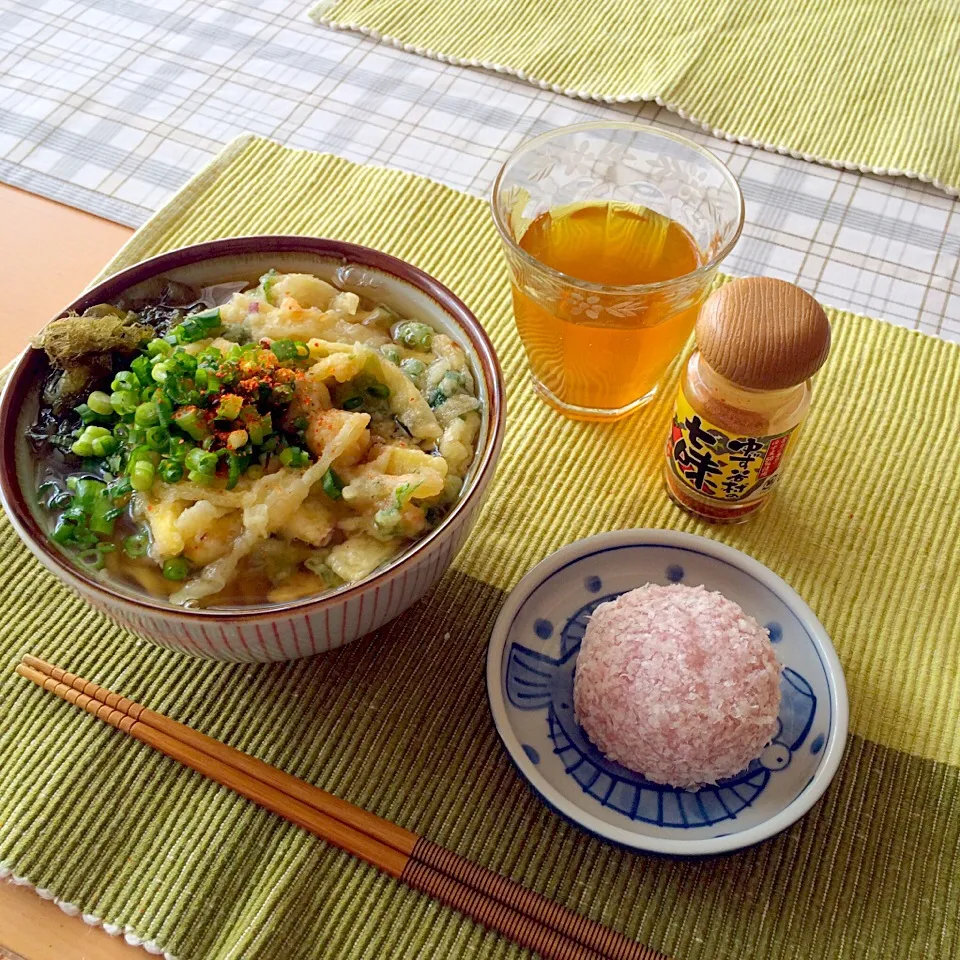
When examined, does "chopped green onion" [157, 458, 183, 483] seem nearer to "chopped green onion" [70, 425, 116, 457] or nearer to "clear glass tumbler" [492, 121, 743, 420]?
"chopped green onion" [70, 425, 116, 457]

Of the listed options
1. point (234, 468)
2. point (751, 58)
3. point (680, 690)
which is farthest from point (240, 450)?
point (751, 58)

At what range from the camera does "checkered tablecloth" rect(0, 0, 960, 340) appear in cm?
194

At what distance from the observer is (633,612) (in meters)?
1.24

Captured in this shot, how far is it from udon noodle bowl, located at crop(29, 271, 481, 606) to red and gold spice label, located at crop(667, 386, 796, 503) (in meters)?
0.35

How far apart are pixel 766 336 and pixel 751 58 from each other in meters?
1.41

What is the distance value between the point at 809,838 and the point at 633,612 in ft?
1.15

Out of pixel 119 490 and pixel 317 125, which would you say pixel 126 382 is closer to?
pixel 119 490

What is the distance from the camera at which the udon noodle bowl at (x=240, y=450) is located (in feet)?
3.68

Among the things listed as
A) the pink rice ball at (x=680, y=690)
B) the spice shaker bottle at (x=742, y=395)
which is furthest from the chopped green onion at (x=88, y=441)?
the spice shaker bottle at (x=742, y=395)

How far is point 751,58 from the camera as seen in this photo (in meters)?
2.30

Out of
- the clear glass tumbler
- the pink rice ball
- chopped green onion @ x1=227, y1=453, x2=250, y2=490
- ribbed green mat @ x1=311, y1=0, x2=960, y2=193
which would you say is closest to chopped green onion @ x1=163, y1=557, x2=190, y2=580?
chopped green onion @ x1=227, y1=453, x2=250, y2=490

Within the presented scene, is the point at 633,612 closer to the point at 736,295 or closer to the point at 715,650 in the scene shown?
the point at 715,650

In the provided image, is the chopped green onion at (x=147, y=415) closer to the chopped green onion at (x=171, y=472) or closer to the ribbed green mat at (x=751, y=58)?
the chopped green onion at (x=171, y=472)

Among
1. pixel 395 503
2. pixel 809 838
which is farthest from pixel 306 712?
pixel 809 838
